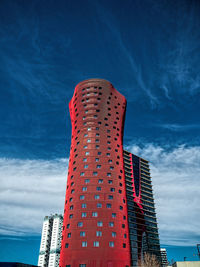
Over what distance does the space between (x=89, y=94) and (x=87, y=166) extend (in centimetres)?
2990

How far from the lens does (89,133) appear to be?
7731 centimetres

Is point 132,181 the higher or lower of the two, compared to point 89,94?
lower

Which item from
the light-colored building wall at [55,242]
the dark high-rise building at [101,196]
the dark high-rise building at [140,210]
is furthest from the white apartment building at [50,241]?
the dark high-rise building at [101,196]

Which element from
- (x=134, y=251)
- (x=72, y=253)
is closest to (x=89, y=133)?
(x=72, y=253)

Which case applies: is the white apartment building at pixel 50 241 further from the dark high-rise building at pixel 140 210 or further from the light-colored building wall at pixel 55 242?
the dark high-rise building at pixel 140 210

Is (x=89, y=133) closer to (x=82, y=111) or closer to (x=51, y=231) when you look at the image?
(x=82, y=111)

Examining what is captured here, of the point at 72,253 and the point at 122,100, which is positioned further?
the point at 122,100

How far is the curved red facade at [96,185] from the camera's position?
189 ft

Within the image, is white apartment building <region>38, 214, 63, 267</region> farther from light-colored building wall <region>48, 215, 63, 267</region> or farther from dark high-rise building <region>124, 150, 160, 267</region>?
dark high-rise building <region>124, 150, 160, 267</region>

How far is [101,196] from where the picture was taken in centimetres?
6481

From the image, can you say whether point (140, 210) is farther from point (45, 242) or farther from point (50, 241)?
point (45, 242)

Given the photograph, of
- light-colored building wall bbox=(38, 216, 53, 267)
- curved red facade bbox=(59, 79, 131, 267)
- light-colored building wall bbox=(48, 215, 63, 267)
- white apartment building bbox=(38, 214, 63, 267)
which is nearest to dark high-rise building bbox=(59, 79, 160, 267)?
curved red facade bbox=(59, 79, 131, 267)

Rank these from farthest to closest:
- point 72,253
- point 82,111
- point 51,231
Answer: point 51,231 → point 82,111 → point 72,253

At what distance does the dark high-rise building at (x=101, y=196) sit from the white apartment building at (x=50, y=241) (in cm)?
7800
